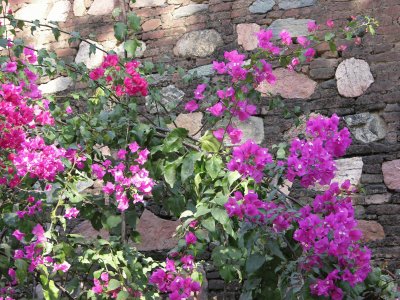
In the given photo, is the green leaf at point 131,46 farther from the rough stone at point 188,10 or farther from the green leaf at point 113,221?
the rough stone at point 188,10

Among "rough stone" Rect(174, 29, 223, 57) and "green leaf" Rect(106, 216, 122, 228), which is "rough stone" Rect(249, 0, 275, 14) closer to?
"rough stone" Rect(174, 29, 223, 57)

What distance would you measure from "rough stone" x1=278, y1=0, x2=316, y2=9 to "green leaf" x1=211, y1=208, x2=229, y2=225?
154 cm

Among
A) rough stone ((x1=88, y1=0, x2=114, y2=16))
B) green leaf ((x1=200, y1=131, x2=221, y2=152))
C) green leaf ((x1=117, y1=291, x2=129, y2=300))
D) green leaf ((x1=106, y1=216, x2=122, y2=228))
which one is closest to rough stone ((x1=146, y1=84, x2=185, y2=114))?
rough stone ((x1=88, y1=0, x2=114, y2=16))

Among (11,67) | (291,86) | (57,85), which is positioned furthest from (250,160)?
(57,85)

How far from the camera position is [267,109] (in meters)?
3.36

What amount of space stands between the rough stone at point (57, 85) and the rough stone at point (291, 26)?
3.50ft

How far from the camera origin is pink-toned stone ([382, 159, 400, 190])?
3.10 metres

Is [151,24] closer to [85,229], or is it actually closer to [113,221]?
[85,229]

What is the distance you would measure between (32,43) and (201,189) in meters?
1.79

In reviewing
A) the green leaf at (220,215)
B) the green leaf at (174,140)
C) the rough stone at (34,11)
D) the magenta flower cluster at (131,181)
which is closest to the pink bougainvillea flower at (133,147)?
the magenta flower cluster at (131,181)

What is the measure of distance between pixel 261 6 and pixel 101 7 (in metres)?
0.85

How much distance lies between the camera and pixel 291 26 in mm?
3443

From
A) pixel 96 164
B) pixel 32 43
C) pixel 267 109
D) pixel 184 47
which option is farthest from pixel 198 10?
pixel 96 164

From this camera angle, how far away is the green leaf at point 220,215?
2.20 metres
